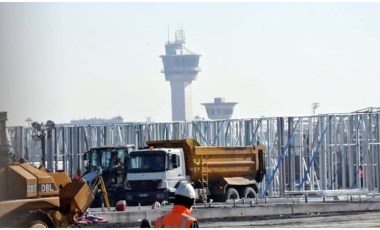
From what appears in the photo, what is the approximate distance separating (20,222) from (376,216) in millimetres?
10343

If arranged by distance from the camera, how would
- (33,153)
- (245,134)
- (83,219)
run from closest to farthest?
(83,219) < (245,134) < (33,153)

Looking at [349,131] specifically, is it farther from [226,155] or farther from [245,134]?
[226,155]

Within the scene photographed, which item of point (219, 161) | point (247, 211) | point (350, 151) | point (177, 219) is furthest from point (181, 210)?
point (350, 151)

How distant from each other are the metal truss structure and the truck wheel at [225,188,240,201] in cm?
435

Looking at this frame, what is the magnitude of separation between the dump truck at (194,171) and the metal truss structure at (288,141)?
3.77 m

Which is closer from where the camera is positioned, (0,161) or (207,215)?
(0,161)

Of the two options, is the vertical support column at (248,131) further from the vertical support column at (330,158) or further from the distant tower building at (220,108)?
the distant tower building at (220,108)

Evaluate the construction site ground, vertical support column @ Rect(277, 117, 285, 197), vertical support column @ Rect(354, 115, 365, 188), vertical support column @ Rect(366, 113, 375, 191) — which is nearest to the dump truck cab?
the construction site ground

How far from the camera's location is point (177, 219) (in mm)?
10234

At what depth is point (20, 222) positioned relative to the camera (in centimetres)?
2002

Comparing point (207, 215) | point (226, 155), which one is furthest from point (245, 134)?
point (207, 215)

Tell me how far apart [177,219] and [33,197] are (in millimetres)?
10953

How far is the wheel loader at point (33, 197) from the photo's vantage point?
20.0 m

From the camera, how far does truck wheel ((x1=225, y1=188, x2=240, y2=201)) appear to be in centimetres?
3734
